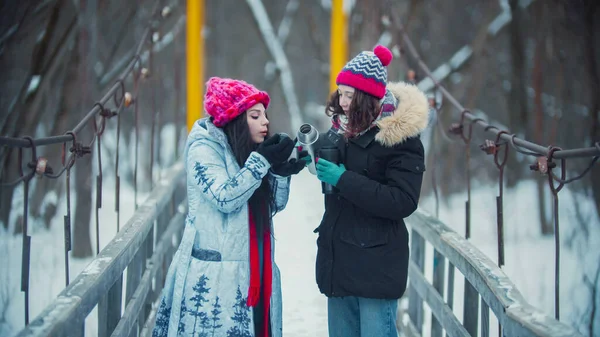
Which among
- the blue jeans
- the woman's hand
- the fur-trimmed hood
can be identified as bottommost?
the blue jeans

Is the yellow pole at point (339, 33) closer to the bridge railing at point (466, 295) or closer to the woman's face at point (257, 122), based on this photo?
the bridge railing at point (466, 295)

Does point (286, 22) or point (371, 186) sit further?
point (286, 22)

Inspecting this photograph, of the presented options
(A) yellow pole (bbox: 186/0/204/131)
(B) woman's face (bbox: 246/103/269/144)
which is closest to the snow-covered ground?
(A) yellow pole (bbox: 186/0/204/131)

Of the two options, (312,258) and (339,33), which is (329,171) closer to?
(312,258)

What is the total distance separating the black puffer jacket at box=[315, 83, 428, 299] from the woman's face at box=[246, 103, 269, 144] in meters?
0.23

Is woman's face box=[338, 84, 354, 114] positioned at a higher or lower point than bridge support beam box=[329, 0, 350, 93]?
lower

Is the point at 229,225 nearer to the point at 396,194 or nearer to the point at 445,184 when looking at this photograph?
the point at 396,194

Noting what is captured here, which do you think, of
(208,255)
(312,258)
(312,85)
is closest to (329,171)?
(208,255)

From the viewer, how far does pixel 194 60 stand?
20.2 feet

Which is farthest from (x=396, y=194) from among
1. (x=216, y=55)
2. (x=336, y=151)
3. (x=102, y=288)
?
(x=216, y=55)

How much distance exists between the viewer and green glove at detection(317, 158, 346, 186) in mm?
2314

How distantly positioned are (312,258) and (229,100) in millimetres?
2767

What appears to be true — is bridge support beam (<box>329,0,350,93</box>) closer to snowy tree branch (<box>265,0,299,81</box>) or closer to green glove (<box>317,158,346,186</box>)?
snowy tree branch (<box>265,0,299,81</box>)

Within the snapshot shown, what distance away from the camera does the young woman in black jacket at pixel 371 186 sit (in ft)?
7.54
